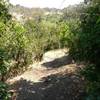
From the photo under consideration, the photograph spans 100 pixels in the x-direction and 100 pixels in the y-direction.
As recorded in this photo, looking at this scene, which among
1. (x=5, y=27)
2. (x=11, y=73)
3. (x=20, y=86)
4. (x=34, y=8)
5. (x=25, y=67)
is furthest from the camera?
(x=34, y=8)

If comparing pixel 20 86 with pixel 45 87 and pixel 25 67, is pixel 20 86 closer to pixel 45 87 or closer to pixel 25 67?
pixel 45 87

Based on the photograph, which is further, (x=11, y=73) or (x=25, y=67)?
(x=25, y=67)

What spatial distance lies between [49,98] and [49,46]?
26826mm

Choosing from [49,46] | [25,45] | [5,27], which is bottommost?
[49,46]

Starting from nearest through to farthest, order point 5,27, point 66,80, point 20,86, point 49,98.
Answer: point 49,98, point 66,80, point 20,86, point 5,27

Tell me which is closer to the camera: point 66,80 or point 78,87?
point 78,87

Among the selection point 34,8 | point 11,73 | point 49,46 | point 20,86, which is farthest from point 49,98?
point 34,8

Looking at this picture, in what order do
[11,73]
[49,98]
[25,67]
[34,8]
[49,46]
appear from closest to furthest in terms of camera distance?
[49,98] → [11,73] → [25,67] → [49,46] → [34,8]

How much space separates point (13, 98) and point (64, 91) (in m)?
1.93

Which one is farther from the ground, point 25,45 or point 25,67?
point 25,45

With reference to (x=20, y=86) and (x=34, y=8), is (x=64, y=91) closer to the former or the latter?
(x=20, y=86)

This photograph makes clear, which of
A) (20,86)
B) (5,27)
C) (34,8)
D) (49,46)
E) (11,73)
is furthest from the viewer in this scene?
(34,8)

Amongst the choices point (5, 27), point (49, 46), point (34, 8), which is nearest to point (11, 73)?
point (5, 27)

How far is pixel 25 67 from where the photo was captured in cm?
1848
